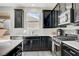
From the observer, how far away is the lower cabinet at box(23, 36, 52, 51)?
73.4 inches

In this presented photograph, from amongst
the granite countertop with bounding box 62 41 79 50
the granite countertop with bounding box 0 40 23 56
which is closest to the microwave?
the granite countertop with bounding box 62 41 79 50

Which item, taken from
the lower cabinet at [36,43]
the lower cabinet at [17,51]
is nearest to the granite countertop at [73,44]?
the lower cabinet at [36,43]

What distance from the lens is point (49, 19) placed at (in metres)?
1.89

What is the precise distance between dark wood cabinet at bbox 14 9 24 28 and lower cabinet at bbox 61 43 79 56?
55 cm

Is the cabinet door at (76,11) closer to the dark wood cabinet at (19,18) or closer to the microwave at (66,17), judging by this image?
the microwave at (66,17)

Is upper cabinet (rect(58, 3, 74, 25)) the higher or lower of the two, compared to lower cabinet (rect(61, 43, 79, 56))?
higher

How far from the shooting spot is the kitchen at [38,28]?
6.02ft

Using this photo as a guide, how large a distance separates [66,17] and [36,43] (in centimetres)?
47

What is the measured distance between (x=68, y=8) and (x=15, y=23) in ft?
2.15

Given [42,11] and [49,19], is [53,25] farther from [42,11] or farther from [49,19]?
[42,11]

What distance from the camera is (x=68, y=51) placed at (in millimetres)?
1769

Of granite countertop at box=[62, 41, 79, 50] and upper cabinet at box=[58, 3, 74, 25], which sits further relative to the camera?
upper cabinet at box=[58, 3, 74, 25]

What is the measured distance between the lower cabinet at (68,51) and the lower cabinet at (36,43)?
0.17m

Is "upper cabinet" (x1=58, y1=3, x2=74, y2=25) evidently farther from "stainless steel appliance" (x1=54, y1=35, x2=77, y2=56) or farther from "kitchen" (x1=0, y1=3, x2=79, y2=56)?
"stainless steel appliance" (x1=54, y1=35, x2=77, y2=56)
